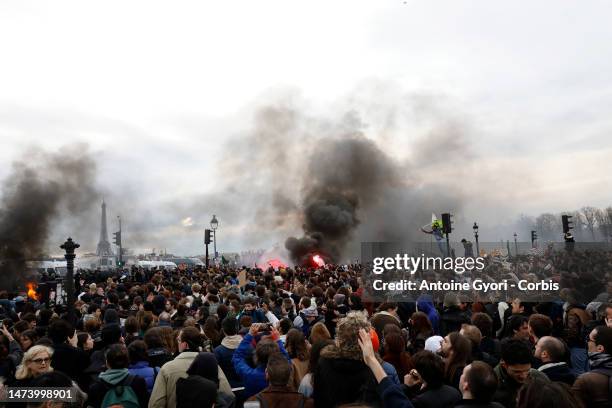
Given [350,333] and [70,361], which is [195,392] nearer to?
[350,333]

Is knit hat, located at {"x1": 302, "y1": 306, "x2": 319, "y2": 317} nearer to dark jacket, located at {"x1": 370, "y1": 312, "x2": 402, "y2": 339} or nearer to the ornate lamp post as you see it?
dark jacket, located at {"x1": 370, "y1": 312, "x2": 402, "y2": 339}

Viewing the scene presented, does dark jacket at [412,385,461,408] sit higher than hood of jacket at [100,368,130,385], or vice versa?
hood of jacket at [100,368,130,385]

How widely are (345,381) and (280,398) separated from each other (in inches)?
20.8

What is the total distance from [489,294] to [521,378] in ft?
18.8

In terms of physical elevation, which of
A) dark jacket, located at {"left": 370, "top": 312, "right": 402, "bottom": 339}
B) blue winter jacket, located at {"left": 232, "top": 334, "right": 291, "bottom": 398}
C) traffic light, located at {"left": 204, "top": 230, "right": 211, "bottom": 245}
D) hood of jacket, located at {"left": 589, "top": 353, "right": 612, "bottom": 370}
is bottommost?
blue winter jacket, located at {"left": 232, "top": 334, "right": 291, "bottom": 398}

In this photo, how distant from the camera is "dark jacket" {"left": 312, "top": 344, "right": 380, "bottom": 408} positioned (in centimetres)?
356

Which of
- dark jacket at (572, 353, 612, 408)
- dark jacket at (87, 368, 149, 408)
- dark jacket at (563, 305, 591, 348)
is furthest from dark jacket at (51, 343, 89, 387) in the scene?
dark jacket at (563, 305, 591, 348)

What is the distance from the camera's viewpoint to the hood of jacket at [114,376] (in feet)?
13.3

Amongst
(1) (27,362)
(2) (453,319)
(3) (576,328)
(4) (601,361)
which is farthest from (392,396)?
(2) (453,319)

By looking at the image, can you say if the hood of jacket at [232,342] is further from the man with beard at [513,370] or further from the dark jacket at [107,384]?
the man with beard at [513,370]

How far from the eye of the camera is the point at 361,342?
11.3 feet

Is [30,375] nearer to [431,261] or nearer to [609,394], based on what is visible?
[609,394]

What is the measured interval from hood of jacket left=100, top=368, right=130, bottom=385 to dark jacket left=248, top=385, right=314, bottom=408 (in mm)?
1340

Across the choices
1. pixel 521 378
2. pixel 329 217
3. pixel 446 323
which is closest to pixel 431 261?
pixel 446 323
